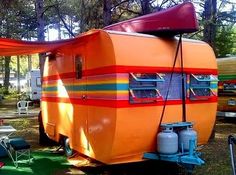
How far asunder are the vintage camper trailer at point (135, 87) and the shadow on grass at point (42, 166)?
59cm

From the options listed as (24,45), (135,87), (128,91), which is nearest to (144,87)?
(135,87)

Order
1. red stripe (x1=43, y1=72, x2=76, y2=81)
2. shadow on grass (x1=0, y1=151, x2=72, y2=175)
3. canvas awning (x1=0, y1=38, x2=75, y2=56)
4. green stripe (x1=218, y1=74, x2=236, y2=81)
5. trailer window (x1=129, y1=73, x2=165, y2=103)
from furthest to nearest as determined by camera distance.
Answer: green stripe (x1=218, y1=74, x2=236, y2=81)
red stripe (x1=43, y1=72, x2=76, y2=81)
shadow on grass (x1=0, y1=151, x2=72, y2=175)
canvas awning (x1=0, y1=38, x2=75, y2=56)
trailer window (x1=129, y1=73, x2=165, y2=103)

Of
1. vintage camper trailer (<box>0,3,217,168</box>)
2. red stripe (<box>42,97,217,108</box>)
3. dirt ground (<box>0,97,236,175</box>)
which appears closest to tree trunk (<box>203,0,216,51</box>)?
dirt ground (<box>0,97,236,175</box>)

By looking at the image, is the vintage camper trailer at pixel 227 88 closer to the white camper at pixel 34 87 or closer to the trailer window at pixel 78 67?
the trailer window at pixel 78 67

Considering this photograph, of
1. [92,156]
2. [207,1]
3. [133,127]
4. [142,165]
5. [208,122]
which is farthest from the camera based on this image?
[207,1]

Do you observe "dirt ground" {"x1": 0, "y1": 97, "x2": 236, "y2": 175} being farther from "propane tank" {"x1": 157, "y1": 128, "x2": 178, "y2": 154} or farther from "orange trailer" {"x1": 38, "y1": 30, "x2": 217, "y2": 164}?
"propane tank" {"x1": 157, "y1": 128, "x2": 178, "y2": 154}

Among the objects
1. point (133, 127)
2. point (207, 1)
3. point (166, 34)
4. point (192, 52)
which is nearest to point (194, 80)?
point (192, 52)

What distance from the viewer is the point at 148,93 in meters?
6.95

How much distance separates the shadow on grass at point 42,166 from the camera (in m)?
8.24

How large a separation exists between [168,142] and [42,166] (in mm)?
3421

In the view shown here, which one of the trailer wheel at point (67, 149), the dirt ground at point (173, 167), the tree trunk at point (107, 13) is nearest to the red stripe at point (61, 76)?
the trailer wheel at point (67, 149)

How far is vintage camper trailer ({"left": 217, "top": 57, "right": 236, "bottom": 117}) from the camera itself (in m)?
14.0

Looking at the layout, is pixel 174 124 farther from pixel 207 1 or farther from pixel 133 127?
pixel 207 1

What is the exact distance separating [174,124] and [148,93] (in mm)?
737
